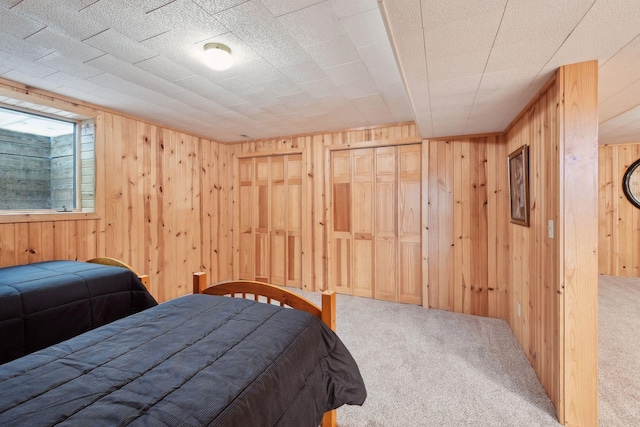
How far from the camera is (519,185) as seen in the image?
94.9 inches

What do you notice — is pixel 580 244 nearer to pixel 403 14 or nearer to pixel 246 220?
pixel 403 14

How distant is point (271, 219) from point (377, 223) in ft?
5.57

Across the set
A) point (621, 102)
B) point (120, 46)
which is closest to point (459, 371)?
point (621, 102)

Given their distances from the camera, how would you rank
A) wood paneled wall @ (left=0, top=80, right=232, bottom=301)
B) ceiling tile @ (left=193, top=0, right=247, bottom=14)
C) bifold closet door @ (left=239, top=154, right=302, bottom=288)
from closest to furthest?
ceiling tile @ (left=193, top=0, right=247, bottom=14), wood paneled wall @ (left=0, top=80, right=232, bottom=301), bifold closet door @ (left=239, top=154, right=302, bottom=288)

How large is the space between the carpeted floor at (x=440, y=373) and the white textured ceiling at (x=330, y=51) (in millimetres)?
2064

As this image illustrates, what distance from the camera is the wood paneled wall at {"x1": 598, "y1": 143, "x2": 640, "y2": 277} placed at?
443 centimetres

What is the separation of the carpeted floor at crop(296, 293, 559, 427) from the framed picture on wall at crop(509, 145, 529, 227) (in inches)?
45.2

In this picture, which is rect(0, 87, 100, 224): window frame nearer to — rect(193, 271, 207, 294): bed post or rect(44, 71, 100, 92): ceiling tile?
rect(44, 71, 100, 92): ceiling tile

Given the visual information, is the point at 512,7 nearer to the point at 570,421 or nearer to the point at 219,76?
the point at 219,76

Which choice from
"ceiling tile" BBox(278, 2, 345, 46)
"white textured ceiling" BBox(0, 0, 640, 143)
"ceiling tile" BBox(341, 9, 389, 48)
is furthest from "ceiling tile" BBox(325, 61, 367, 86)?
"ceiling tile" BBox(278, 2, 345, 46)

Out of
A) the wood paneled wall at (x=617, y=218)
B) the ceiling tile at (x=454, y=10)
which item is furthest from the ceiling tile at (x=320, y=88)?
the wood paneled wall at (x=617, y=218)

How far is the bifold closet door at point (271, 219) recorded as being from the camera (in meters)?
4.25

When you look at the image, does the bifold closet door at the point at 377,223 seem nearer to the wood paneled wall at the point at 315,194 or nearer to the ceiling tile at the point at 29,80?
the wood paneled wall at the point at 315,194

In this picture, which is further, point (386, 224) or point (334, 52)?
point (386, 224)
